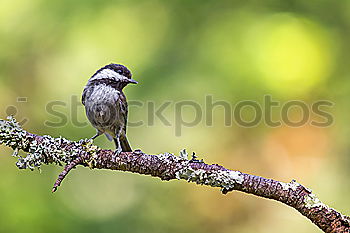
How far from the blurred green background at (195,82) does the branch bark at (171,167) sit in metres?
1.05

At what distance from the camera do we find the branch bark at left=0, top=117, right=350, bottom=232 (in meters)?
2.49

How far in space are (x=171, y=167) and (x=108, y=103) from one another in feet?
6.73

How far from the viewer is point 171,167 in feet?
8.76

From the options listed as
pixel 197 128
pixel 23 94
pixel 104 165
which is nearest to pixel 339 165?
pixel 197 128

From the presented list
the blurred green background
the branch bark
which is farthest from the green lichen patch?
the blurred green background

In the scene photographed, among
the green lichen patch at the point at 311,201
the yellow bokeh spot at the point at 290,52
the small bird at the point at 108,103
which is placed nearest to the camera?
the green lichen patch at the point at 311,201

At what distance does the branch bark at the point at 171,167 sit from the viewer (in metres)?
2.49

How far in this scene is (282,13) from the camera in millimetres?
4469

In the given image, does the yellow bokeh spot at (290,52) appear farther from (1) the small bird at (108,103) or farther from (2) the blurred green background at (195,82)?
(1) the small bird at (108,103)

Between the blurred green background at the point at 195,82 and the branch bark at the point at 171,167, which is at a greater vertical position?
the blurred green background at the point at 195,82

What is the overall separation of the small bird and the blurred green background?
0.40 feet

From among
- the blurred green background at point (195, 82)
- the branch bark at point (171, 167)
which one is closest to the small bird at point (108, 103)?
the blurred green background at point (195, 82)

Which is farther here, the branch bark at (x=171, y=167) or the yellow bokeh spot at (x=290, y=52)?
the yellow bokeh spot at (x=290, y=52)

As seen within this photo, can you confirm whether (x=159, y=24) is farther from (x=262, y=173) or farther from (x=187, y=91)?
(x=262, y=173)
